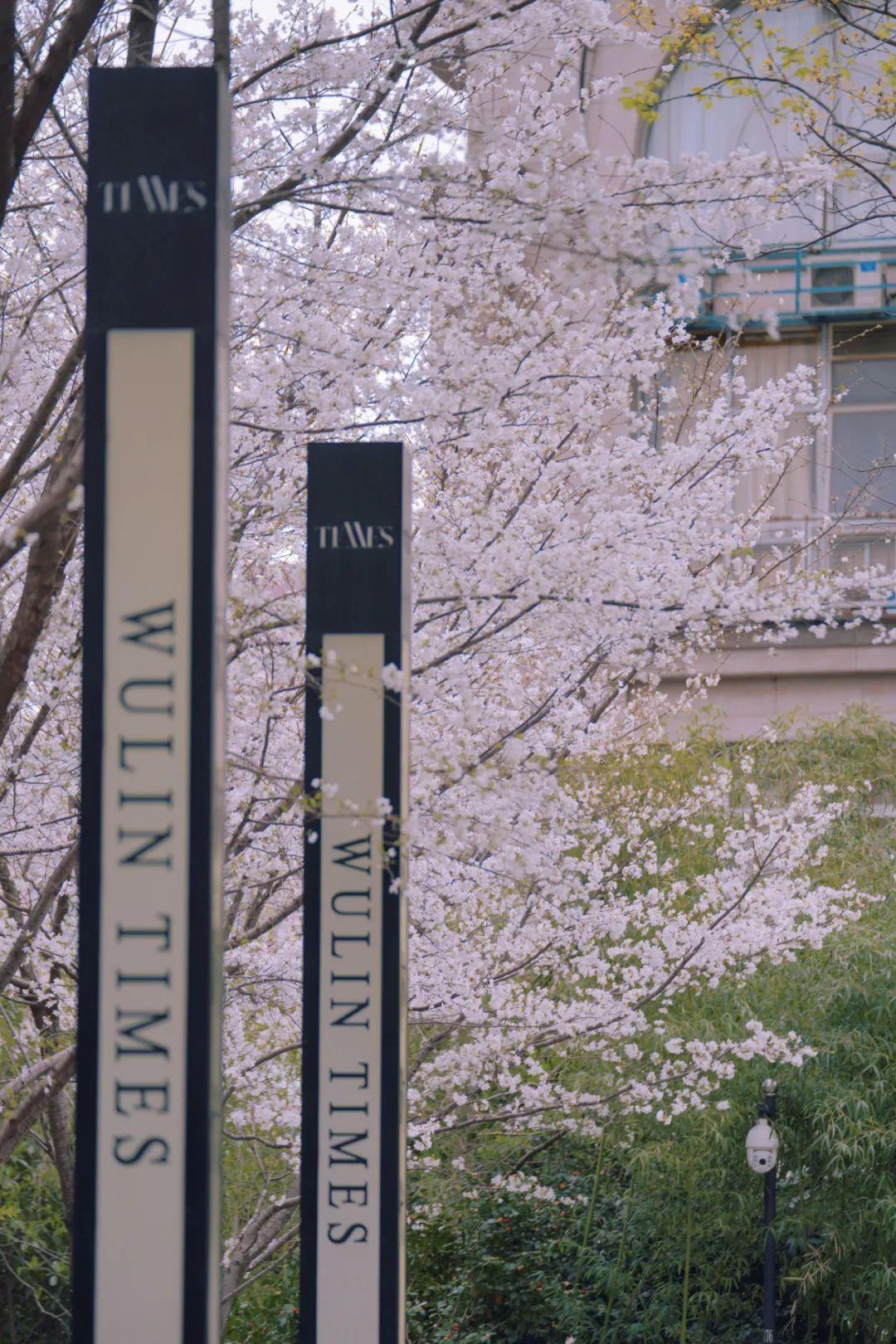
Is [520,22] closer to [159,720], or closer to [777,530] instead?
[159,720]

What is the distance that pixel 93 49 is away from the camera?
565 cm

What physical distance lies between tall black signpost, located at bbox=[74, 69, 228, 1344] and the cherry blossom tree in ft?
1.83

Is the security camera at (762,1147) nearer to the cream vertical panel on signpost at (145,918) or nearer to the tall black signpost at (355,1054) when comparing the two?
the tall black signpost at (355,1054)

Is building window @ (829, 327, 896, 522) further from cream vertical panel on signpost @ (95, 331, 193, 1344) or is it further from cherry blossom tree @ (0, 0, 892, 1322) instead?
cream vertical panel on signpost @ (95, 331, 193, 1344)

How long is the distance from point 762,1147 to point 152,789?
859 centimetres

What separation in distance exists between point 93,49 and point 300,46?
0.85m

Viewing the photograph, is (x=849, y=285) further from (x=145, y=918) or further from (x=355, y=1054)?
(x=145, y=918)

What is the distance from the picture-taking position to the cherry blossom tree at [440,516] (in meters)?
5.14

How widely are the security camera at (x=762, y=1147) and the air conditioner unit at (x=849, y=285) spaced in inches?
360

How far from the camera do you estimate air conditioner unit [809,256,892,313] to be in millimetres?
16719

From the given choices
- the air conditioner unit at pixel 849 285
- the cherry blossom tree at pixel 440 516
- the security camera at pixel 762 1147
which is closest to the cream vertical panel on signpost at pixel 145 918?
the cherry blossom tree at pixel 440 516

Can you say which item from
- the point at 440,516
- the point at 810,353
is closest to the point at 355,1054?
the point at 440,516

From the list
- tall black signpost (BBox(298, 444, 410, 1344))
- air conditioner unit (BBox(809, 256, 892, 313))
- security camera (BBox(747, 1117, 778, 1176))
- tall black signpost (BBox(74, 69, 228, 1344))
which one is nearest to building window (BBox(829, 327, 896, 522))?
air conditioner unit (BBox(809, 256, 892, 313))

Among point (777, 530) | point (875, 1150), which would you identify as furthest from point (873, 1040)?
point (777, 530)
